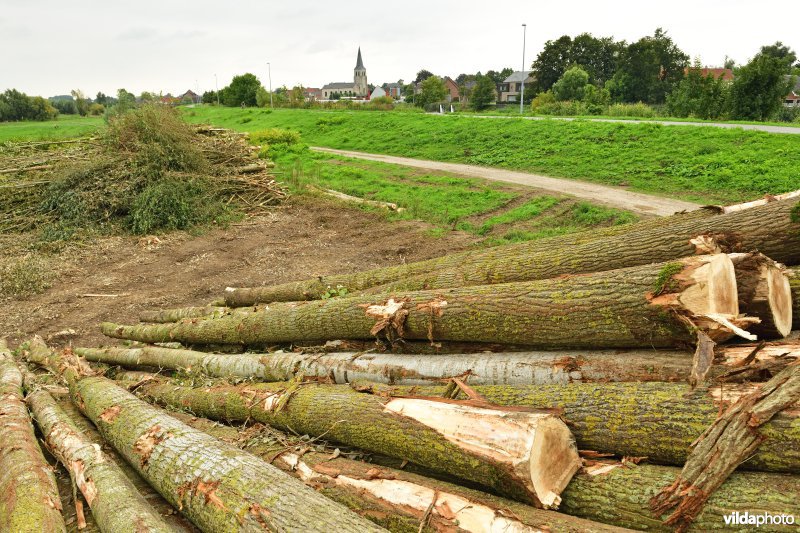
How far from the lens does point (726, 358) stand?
9.09 feet

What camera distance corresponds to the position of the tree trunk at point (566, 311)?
2885mm

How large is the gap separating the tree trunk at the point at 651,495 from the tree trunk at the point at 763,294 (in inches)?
39.9

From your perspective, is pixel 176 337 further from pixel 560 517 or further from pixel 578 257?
pixel 560 517

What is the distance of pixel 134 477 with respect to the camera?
385cm

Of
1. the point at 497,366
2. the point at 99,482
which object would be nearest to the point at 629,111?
the point at 497,366

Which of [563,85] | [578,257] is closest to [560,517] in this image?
[578,257]

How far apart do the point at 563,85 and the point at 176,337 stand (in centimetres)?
3722

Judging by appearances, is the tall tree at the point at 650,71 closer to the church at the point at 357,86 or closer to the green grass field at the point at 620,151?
the green grass field at the point at 620,151

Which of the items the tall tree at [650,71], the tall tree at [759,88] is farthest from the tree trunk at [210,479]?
the tall tree at [650,71]

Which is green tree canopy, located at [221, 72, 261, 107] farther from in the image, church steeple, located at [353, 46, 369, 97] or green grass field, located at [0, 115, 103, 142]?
church steeple, located at [353, 46, 369, 97]

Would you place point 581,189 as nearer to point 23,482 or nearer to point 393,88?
point 23,482

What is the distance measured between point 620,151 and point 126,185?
45.8ft

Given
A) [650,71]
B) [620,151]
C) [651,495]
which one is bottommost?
[651,495]

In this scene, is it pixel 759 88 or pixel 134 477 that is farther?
pixel 759 88
